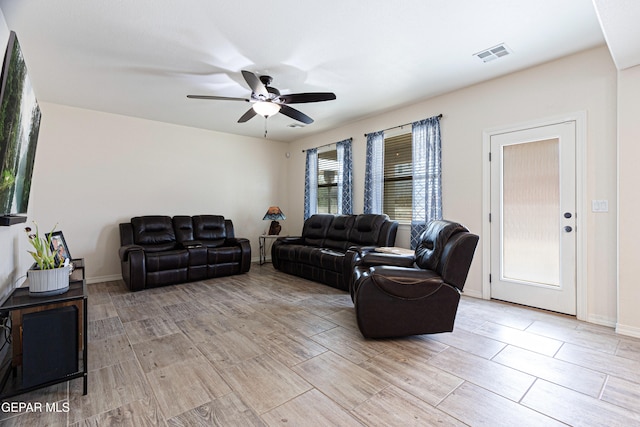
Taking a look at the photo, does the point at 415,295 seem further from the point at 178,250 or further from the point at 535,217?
the point at 178,250

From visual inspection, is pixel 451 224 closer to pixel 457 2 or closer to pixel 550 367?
pixel 550 367

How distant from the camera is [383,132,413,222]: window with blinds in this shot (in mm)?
4566

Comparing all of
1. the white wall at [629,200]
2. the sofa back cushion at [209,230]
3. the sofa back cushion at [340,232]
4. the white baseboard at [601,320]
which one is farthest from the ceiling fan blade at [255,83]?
the white baseboard at [601,320]

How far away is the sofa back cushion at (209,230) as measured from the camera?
17.2 ft

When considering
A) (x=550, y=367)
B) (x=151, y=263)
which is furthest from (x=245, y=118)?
(x=550, y=367)

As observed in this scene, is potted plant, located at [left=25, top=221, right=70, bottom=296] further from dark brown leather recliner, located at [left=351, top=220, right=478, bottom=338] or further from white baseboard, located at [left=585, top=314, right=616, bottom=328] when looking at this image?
white baseboard, located at [left=585, top=314, right=616, bottom=328]

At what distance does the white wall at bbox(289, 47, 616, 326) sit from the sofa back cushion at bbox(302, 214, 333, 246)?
1380mm

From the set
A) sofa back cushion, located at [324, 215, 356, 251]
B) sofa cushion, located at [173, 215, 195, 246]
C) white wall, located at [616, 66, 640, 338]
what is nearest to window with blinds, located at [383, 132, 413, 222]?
sofa back cushion, located at [324, 215, 356, 251]

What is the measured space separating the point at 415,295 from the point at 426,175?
222 cm

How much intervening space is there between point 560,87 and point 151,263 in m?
5.48

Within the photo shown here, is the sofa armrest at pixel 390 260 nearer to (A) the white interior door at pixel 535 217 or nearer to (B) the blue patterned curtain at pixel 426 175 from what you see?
(B) the blue patterned curtain at pixel 426 175

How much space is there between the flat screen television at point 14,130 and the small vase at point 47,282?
1.33ft

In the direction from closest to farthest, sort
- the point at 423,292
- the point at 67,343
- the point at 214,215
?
the point at 67,343, the point at 423,292, the point at 214,215

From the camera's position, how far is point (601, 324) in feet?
9.30
